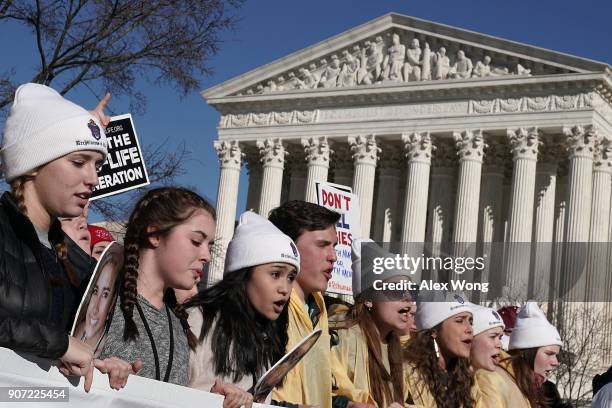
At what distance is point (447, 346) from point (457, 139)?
2066 inches

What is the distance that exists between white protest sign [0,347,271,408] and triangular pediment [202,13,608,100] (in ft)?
178

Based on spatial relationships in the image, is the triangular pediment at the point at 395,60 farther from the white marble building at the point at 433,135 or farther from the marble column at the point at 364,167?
the marble column at the point at 364,167

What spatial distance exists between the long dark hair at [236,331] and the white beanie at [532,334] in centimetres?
441

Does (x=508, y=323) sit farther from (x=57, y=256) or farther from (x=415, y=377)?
(x=57, y=256)

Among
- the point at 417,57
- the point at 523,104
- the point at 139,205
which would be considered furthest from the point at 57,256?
the point at 417,57

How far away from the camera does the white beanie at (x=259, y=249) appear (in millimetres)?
6820

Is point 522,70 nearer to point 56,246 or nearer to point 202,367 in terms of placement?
point 202,367

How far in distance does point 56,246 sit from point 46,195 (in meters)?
0.28

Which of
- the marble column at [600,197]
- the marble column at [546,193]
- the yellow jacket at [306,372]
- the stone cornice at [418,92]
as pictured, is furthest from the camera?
the marble column at [546,193]

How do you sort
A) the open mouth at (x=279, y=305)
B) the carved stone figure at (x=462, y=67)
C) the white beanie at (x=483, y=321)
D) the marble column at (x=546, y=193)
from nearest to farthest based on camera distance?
the open mouth at (x=279, y=305) < the white beanie at (x=483, y=321) < the marble column at (x=546, y=193) < the carved stone figure at (x=462, y=67)

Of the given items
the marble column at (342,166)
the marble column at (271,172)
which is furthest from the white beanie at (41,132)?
the marble column at (342,166)

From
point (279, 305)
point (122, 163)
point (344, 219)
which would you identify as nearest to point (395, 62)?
point (344, 219)

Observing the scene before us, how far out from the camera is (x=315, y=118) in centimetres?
6644

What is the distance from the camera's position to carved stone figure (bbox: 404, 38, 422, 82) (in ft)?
209
